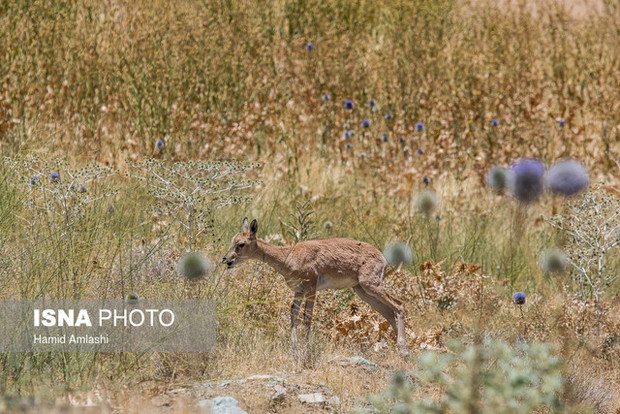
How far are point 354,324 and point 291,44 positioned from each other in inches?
285

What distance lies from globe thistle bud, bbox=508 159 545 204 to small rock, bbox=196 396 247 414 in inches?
68.7

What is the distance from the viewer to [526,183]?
4.95 metres

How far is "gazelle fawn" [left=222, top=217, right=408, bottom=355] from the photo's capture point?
5.98 metres

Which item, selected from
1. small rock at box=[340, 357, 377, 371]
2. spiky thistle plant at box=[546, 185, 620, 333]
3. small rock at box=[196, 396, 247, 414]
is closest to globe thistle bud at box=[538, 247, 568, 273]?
spiky thistle plant at box=[546, 185, 620, 333]

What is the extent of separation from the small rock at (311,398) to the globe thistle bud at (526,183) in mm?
1491

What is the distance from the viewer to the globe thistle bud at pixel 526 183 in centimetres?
468

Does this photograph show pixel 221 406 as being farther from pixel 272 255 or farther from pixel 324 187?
pixel 324 187

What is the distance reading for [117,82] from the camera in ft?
36.6

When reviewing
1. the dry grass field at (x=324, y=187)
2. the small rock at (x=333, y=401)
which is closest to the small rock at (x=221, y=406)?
the dry grass field at (x=324, y=187)

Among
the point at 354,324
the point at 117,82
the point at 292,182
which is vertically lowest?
the point at 354,324

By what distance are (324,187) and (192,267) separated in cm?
414

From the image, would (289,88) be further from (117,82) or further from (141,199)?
(141,199)

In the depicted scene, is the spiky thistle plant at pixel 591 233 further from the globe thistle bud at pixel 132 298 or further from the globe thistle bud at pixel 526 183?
the globe thistle bud at pixel 132 298

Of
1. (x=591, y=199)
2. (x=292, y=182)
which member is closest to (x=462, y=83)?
(x=292, y=182)
